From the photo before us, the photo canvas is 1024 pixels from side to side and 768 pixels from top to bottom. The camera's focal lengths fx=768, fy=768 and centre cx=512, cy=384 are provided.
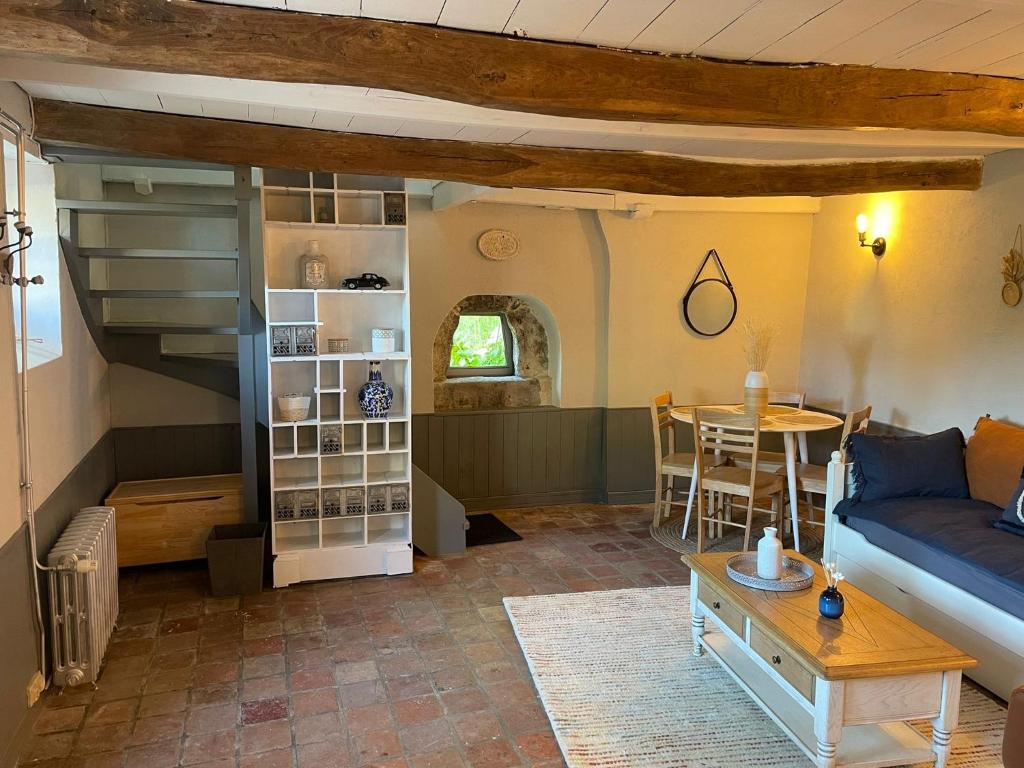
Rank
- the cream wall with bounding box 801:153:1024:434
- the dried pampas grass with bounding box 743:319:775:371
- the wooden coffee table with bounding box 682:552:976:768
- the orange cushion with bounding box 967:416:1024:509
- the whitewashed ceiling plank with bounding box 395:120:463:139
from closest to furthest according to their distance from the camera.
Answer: the wooden coffee table with bounding box 682:552:976:768 → the whitewashed ceiling plank with bounding box 395:120:463:139 → the orange cushion with bounding box 967:416:1024:509 → the cream wall with bounding box 801:153:1024:434 → the dried pampas grass with bounding box 743:319:775:371

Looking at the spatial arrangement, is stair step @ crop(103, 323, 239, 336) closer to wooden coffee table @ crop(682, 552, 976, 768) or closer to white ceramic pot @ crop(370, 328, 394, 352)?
white ceramic pot @ crop(370, 328, 394, 352)

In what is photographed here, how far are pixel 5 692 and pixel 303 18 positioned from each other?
92.5 inches

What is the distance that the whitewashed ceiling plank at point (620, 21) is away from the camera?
2.14 metres

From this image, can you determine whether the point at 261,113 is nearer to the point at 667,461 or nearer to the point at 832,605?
the point at 832,605

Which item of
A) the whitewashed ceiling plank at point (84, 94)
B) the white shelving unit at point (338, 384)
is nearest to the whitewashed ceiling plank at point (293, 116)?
the whitewashed ceiling plank at point (84, 94)

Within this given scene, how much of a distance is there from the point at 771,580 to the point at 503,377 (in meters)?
3.45

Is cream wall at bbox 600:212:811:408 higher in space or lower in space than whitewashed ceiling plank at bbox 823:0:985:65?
lower

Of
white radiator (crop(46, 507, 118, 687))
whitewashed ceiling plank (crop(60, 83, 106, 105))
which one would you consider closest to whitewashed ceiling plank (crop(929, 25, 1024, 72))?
whitewashed ceiling plank (crop(60, 83, 106, 105))

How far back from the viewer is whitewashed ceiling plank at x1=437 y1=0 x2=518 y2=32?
2.12 meters

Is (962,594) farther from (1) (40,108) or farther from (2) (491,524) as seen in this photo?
(1) (40,108)

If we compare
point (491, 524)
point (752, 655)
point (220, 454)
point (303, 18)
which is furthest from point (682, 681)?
point (220, 454)

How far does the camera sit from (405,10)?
2166 mm

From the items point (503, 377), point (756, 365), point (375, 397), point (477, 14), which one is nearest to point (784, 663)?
point (477, 14)

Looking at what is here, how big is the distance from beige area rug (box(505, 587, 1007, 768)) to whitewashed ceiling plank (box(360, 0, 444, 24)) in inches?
95.5
